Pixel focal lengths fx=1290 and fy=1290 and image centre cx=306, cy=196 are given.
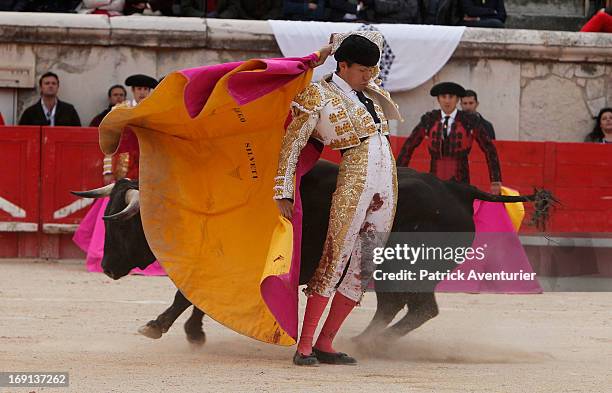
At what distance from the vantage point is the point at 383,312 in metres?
5.45

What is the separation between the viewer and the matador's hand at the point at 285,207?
473cm

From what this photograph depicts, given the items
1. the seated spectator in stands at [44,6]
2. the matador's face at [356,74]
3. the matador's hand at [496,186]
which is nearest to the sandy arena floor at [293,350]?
the matador's hand at [496,186]

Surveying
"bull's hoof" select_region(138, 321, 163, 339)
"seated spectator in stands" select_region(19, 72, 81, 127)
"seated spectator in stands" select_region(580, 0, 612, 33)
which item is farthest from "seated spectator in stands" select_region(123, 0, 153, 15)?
"bull's hoof" select_region(138, 321, 163, 339)

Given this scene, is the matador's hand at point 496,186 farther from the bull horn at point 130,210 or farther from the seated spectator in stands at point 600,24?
the seated spectator in stands at point 600,24

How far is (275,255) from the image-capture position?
4.66 meters

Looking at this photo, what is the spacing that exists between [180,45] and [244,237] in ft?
16.3

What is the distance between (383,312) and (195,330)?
0.81m

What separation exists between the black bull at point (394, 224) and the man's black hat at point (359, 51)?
509mm

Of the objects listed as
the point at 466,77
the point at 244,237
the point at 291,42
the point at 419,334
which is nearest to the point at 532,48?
the point at 466,77

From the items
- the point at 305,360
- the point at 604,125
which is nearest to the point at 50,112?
the point at 604,125

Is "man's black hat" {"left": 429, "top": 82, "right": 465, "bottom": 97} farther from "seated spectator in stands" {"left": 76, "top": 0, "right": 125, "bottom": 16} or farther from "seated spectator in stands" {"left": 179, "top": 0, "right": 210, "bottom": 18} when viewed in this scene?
"seated spectator in stands" {"left": 76, "top": 0, "right": 125, "bottom": 16}

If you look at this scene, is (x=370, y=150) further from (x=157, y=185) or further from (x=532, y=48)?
(x=532, y=48)

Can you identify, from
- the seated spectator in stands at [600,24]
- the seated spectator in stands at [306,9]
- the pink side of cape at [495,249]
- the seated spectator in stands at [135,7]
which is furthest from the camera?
the seated spectator in stands at [600,24]

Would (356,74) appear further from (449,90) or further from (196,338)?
(449,90)
